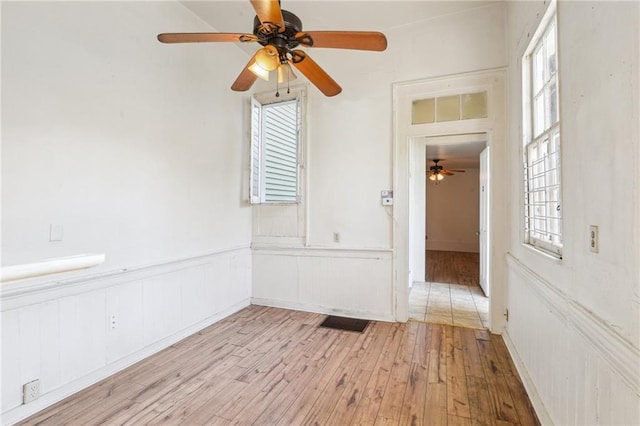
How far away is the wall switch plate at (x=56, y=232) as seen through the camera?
1909mm

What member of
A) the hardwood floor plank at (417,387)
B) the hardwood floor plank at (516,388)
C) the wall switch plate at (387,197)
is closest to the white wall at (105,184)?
the wall switch plate at (387,197)

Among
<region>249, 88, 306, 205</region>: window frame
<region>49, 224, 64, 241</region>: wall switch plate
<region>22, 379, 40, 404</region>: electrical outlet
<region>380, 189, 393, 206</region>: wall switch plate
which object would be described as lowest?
<region>22, 379, 40, 404</region>: electrical outlet

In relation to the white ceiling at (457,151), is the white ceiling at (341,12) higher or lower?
higher

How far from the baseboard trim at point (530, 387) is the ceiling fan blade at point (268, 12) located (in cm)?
271

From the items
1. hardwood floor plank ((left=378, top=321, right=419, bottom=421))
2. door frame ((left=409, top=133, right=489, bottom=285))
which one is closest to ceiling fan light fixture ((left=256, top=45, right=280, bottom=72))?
hardwood floor plank ((left=378, top=321, right=419, bottom=421))

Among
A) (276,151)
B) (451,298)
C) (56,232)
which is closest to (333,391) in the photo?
(56,232)

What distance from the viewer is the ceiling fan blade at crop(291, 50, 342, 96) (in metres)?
1.91

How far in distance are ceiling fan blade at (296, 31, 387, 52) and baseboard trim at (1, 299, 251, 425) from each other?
2763mm

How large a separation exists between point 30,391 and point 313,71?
2.79 m

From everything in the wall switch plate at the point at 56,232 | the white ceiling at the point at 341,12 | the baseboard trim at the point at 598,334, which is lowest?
the baseboard trim at the point at 598,334

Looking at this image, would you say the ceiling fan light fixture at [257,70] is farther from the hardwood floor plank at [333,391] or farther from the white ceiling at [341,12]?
the hardwood floor plank at [333,391]

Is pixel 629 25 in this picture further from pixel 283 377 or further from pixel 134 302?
pixel 134 302

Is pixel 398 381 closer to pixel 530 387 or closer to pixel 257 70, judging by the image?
pixel 530 387

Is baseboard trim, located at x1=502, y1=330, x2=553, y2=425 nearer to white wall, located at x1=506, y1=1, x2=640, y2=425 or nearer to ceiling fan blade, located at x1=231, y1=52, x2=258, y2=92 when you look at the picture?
white wall, located at x1=506, y1=1, x2=640, y2=425
